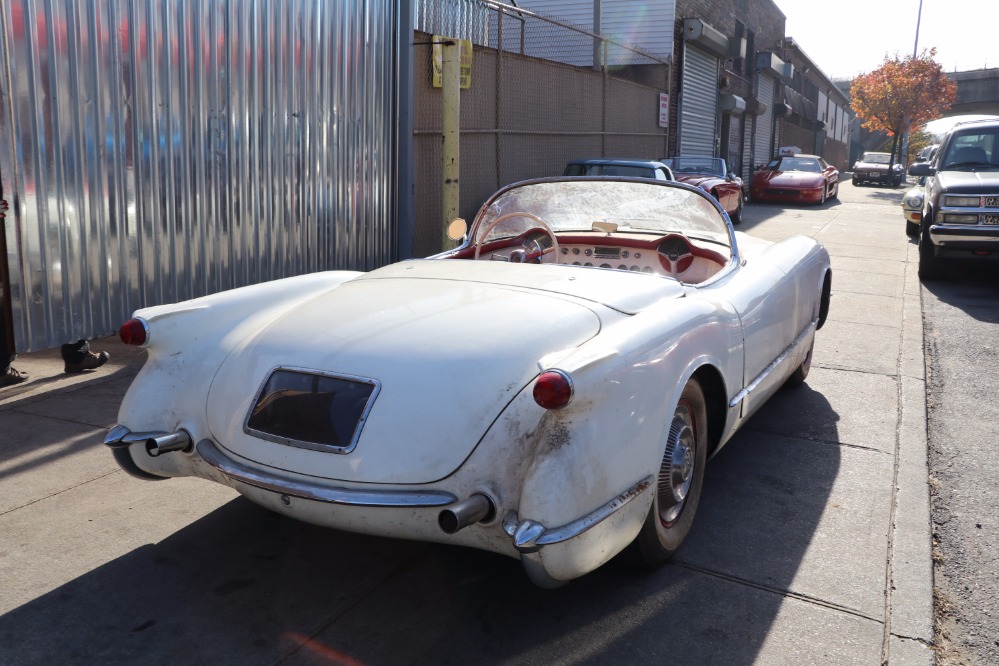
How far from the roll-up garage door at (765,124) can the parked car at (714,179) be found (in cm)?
1804

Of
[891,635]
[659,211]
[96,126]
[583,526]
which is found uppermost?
[96,126]

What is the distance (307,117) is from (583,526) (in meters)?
6.04

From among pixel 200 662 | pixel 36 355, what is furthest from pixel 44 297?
pixel 200 662

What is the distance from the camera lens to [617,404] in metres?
2.80

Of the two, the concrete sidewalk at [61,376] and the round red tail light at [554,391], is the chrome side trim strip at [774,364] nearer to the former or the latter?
the round red tail light at [554,391]

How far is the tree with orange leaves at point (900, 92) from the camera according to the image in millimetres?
46500

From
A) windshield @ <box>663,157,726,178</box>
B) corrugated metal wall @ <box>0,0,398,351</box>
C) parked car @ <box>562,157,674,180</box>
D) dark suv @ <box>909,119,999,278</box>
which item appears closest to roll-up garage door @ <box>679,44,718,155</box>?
windshield @ <box>663,157,726,178</box>

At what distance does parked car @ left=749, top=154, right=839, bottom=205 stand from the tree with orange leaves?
24954mm

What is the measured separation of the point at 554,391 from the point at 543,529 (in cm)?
40

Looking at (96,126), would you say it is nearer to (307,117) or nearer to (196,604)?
(307,117)

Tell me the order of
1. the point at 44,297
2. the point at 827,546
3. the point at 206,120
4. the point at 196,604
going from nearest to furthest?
1. the point at 196,604
2. the point at 827,546
3. the point at 44,297
4. the point at 206,120

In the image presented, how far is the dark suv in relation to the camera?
9477mm

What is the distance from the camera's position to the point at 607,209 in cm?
483

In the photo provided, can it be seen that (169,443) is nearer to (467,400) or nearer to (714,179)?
(467,400)
